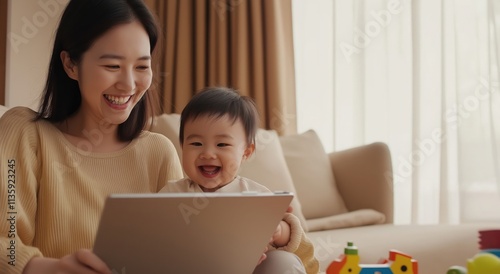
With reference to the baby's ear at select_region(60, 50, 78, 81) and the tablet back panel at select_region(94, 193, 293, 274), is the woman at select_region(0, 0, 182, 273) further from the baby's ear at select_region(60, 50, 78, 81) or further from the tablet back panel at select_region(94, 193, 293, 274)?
the tablet back panel at select_region(94, 193, 293, 274)

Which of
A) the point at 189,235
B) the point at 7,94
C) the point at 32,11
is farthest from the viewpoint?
the point at 32,11

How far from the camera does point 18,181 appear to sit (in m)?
1.32

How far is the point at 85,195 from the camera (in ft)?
4.57

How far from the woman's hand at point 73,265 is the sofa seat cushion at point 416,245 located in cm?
118

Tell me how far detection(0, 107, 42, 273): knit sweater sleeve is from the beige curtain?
2372 mm

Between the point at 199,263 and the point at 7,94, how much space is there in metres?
2.29

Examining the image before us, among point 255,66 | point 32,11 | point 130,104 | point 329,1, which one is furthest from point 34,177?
point 329,1

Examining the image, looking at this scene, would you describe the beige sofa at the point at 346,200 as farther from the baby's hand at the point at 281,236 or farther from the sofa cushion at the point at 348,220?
the baby's hand at the point at 281,236

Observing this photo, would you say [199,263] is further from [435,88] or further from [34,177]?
[435,88]

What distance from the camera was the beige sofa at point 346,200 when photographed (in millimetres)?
2277

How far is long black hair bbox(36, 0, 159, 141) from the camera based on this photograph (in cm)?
137

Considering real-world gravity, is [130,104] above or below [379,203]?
above

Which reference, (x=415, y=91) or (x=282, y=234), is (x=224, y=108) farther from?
(x=415, y=91)

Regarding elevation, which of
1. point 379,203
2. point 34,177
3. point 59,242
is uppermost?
point 34,177
